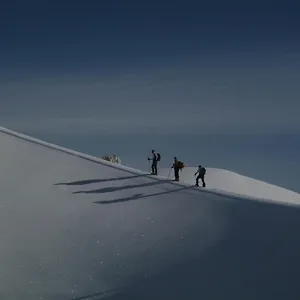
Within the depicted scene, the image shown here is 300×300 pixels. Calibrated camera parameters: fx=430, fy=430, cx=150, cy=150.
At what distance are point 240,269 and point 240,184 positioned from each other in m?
46.1

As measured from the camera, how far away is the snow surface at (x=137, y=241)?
14141mm

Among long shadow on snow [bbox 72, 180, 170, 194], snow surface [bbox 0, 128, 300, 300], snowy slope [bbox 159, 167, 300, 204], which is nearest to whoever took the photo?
snow surface [bbox 0, 128, 300, 300]

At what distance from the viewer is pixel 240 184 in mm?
60031

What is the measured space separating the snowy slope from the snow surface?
3555 centimetres

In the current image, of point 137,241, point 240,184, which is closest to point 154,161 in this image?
point 137,241

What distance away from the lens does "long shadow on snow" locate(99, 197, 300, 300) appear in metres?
13.8

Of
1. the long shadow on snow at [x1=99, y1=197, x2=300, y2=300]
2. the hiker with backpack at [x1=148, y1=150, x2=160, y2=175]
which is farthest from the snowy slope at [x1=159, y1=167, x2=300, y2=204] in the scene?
the long shadow on snow at [x1=99, y1=197, x2=300, y2=300]

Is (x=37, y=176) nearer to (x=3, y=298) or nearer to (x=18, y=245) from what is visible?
(x=18, y=245)

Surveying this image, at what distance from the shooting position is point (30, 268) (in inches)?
602

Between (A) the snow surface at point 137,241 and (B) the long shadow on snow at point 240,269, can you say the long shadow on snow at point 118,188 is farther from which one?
(B) the long shadow on snow at point 240,269

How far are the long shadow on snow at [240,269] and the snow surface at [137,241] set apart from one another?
3cm

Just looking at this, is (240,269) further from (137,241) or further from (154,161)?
(154,161)

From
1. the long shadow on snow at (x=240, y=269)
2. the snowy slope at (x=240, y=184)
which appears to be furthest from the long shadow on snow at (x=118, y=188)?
the snowy slope at (x=240, y=184)

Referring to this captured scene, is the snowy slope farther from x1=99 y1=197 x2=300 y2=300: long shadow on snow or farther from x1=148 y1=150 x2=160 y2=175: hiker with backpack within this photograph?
x1=99 y1=197 x2=300 y2=300: long shadow on snow
